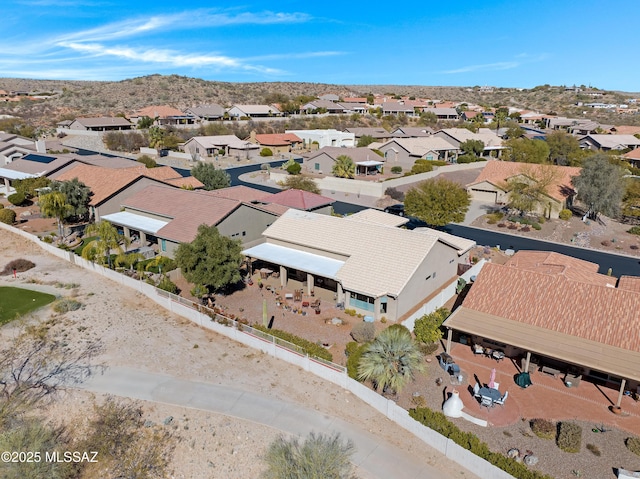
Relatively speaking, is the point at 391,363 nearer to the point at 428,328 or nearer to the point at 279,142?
the point at 428,328

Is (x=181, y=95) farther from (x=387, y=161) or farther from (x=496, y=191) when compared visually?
(x=496, y=191)

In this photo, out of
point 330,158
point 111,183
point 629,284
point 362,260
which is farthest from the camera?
point 330,158

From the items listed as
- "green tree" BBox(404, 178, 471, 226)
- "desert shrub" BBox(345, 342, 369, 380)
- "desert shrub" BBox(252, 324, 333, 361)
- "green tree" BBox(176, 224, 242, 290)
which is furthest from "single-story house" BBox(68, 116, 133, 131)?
"desert shrub" BBox(345, 342, 369, 380)

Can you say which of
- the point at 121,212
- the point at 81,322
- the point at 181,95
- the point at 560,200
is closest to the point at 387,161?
the point at 560,200

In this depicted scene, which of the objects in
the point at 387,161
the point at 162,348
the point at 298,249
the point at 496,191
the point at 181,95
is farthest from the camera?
the point at 181,95

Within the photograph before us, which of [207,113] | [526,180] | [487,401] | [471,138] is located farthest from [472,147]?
[487,401]
